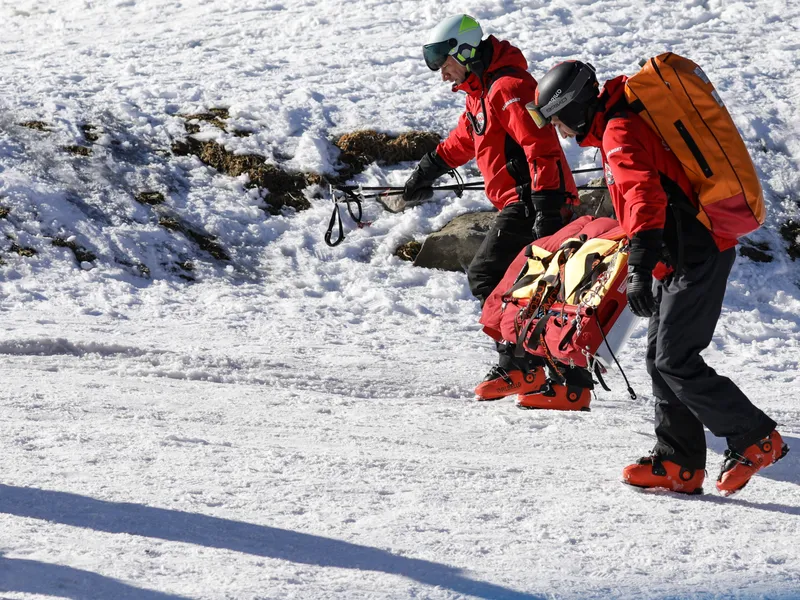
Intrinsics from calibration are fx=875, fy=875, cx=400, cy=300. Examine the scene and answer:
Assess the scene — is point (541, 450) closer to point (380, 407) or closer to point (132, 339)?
point (380, 407)

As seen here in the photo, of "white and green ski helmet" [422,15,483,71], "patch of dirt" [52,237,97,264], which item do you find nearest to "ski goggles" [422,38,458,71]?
"white and green ski helmet" [422,15,483,71]

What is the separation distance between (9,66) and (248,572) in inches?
449

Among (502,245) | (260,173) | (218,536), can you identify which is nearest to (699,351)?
(502,245)

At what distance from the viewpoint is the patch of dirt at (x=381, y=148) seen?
10.2 meters

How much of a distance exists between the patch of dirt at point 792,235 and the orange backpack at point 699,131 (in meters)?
5.91

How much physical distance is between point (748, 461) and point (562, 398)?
5.16 ft

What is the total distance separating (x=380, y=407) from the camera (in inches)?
215

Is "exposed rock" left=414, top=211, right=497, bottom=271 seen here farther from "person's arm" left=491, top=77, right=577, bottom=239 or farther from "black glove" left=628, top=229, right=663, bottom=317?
"black glove" left=628, top=229, right=663, bottom=317

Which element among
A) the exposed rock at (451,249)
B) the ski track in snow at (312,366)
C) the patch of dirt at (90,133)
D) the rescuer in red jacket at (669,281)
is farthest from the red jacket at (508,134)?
the patch of dirt at (90,133)

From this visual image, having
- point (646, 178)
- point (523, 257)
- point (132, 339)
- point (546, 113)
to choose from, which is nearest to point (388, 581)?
point (646, 178)

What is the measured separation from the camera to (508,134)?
5570mm

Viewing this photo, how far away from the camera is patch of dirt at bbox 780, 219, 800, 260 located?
30.1 ft

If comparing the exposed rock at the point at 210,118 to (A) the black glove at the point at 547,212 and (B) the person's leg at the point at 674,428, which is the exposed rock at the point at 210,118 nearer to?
(A) the black glove at the point at 547,212

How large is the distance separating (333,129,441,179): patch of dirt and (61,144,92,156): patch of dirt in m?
2.78
